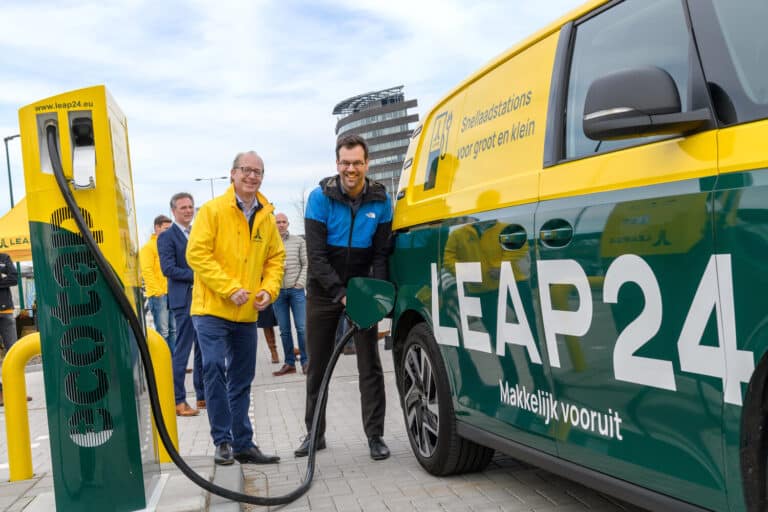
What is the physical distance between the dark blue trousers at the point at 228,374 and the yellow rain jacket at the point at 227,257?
89 mm

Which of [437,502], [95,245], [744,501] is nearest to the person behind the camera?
[744,501]

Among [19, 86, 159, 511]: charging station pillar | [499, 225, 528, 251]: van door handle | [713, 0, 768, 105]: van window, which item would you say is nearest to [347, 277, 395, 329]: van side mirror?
[499, 225, 528, 251]: van door handle

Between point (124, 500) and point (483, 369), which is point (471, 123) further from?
point (124, 500)

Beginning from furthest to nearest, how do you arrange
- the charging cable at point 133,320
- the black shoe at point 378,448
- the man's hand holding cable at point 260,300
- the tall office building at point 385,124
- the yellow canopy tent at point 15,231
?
1. the tall office building at point 385,124
2. the yellow canopy tent at point 15,231
3. the black shoe at point 378,448
4. the man's hand holding cable at point 260,300
5. the charging cable at point 133,320

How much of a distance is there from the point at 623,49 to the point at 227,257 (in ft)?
9.54

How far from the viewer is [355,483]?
4.72m

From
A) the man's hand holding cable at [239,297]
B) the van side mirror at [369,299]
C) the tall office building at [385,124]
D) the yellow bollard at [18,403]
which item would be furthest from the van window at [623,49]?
the tall office building at [385,124]

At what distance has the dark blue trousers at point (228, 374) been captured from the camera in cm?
515

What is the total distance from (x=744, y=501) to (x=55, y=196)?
2921mm

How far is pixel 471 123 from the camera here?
425 cm

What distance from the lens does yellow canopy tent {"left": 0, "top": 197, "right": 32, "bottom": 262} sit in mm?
15359

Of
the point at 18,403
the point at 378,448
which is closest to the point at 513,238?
the point at 378,448

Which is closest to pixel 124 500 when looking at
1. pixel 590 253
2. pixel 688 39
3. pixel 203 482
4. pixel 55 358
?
pixel 203 482

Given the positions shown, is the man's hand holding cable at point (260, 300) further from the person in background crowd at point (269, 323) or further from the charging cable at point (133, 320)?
the person in background crowd at point (269, 323)
